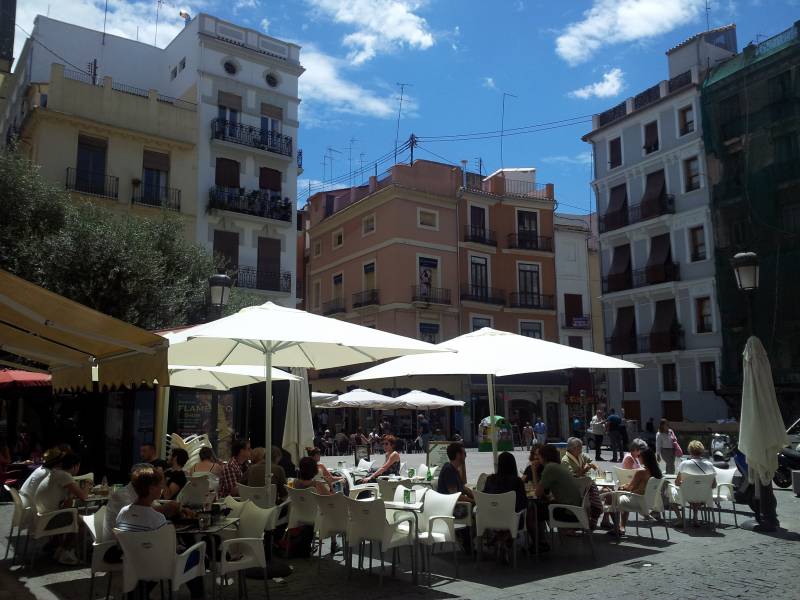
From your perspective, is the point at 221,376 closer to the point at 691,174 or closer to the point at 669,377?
the point at 669,377

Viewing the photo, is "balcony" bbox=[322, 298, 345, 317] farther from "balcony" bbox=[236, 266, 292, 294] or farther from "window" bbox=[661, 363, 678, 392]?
"window" bbox=[661, 363, 678, 392]

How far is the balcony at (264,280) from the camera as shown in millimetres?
28277

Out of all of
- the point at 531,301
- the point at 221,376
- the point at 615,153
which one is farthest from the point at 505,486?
the point at 615,153

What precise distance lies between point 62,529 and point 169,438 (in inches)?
275

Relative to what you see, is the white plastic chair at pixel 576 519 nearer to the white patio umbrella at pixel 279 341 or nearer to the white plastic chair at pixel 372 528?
the white plastic chair at pixel 372 528

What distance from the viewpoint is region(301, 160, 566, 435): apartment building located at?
36.0 meters

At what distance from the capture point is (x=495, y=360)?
837 cm

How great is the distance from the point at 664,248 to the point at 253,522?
3240cm

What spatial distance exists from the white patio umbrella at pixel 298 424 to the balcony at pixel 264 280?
16.9 meters

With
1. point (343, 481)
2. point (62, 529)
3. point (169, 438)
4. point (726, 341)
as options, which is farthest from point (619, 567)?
point (726, 341)

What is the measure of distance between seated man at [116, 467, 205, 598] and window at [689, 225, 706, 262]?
32197 millimetres

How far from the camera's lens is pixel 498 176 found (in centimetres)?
4031

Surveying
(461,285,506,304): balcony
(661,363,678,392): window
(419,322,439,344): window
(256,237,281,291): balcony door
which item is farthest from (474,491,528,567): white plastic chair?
(461,285,506,304): balcony

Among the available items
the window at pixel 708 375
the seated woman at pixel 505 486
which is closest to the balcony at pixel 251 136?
the window at pixel 708 375
